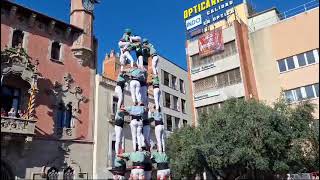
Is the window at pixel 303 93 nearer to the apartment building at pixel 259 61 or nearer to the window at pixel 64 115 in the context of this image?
the apartment building at pixel 259 61

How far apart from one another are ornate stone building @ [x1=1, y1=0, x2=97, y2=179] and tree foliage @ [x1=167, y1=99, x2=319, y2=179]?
368 inches

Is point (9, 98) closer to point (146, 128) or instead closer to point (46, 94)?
point (46, 94)

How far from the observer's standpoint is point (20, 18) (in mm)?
27312

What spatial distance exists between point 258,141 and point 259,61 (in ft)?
49.9

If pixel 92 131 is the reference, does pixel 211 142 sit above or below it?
below

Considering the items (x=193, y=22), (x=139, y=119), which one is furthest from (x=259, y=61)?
(x=139, y=119)

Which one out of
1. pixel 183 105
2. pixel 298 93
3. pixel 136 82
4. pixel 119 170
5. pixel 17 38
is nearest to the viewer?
pixel 119 170

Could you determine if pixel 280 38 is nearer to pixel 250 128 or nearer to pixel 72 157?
pixel 250 128

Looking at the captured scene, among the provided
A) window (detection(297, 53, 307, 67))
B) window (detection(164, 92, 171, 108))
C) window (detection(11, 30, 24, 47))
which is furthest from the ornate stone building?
window (detection(297, 53, 307, 67))

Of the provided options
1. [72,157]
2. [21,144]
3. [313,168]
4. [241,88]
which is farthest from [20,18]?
[313,168]

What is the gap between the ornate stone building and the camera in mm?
24172

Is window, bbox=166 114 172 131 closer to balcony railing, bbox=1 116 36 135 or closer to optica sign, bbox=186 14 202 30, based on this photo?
optica sign, bbox=186 14 202 30

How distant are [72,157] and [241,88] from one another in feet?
60.7

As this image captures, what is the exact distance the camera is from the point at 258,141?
75.9 ft
